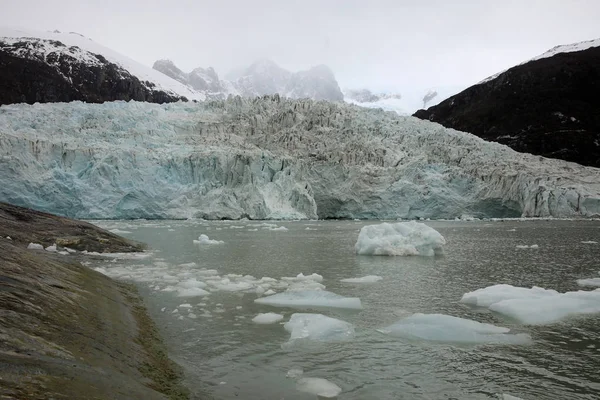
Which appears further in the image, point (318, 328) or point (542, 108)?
point (542, 108)

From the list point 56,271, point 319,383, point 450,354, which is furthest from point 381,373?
point 56,271

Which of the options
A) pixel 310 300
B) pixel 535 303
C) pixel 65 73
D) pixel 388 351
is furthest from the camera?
pixel 65 73

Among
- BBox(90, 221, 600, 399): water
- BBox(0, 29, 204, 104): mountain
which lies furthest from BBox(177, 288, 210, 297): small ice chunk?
BBox(0, 29, 204, 104): mountain

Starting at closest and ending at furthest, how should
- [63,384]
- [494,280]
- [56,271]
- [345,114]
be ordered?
1. [63,384]
2. [56,271]
3. [494,280]
4. [345,114]

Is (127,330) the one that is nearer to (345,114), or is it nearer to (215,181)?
(215,181)

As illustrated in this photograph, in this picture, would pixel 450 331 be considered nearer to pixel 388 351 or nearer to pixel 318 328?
pixel 388 351

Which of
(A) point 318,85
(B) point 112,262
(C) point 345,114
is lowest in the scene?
(B) point 112,262

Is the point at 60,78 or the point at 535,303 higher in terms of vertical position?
the point at 60,78

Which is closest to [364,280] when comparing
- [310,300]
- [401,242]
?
[310,300]

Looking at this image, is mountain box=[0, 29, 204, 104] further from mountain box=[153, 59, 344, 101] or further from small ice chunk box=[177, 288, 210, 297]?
small ice chunk box=[177, 288, 210, 297]
